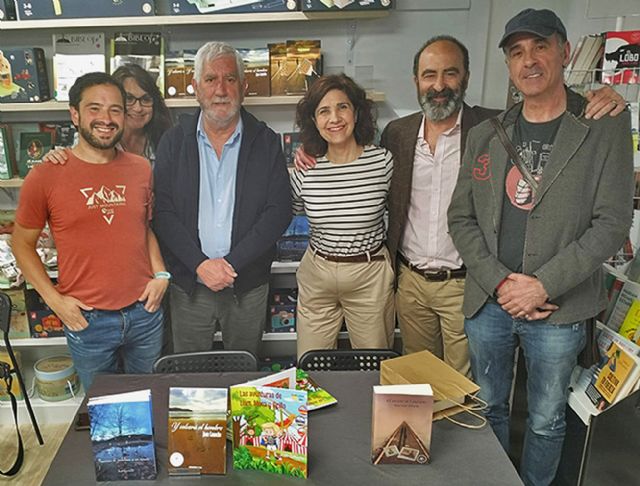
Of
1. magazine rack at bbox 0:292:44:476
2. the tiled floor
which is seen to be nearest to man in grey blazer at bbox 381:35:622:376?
magazine rack at bbox 0:292:44:476

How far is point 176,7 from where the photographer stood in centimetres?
234

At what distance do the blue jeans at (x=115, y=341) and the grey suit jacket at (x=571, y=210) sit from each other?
4.23 ft

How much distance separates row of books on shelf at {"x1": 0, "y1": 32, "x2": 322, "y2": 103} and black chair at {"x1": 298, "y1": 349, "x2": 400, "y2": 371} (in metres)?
1.19

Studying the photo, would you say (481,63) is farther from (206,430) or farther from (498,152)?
(206,430)

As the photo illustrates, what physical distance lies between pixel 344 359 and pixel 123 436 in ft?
3.00

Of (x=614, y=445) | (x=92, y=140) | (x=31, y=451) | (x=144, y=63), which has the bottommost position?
(x=31, y=451)

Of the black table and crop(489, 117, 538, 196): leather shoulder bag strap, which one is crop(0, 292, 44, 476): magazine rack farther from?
crop(489, 117, 538, 196): leather shoulder bag strap

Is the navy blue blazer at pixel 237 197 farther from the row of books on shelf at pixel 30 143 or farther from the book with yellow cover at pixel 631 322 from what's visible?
the book with yellow cover at pixel 631 322

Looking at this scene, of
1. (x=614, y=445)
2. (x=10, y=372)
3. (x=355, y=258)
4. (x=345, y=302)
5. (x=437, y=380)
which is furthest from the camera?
(x=10, y=372)

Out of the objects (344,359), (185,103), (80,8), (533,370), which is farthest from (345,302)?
(80,8)

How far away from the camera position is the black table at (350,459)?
124 cm

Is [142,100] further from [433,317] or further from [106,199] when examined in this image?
[433,317]

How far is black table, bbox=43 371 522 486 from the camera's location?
1236 millimetres

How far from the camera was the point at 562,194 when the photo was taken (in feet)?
5.57
